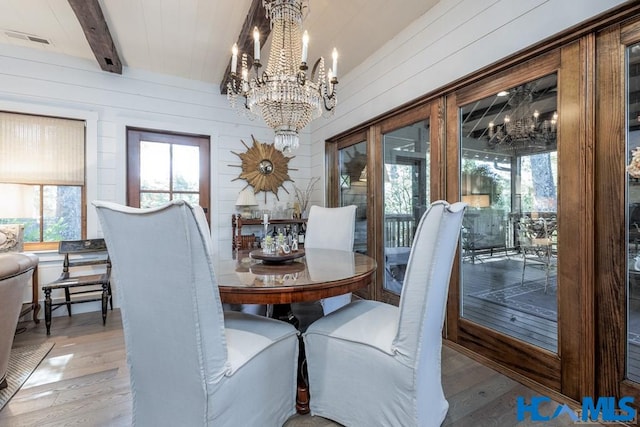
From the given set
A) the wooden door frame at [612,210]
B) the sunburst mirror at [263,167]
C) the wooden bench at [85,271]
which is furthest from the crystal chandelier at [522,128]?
the wooden bench at [85,271]

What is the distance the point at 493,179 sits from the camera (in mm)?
2252

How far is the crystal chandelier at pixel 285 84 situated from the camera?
2.03 meters

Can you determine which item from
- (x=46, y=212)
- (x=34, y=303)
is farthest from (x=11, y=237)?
(x=34, y=303)

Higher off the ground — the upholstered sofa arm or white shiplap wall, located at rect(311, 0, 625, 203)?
white shiplap wall, located at rect(311, 0, 625, 203)

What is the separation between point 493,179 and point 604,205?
0.75m

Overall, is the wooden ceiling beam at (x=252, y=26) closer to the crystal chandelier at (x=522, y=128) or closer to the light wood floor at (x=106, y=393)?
the crystal chandelier at (x=522, y=128)

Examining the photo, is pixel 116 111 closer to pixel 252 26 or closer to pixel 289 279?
pixel 252 26

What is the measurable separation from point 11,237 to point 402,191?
152 inches

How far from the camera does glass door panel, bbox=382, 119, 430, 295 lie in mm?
2787

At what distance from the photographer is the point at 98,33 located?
2.57 m

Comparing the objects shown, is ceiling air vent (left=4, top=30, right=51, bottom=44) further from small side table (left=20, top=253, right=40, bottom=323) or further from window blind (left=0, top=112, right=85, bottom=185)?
small side table (left=20, top=253, right=40, bottom=323)

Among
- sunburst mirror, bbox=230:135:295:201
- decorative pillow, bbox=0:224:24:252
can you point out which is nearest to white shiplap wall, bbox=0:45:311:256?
sunburst mirror, bbox=230:135:295:201

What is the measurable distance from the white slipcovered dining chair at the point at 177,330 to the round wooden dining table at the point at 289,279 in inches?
8.3

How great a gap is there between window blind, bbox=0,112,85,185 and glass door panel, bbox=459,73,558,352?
3.97 metres
